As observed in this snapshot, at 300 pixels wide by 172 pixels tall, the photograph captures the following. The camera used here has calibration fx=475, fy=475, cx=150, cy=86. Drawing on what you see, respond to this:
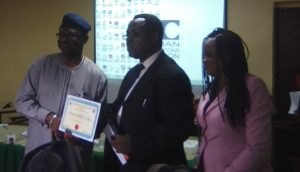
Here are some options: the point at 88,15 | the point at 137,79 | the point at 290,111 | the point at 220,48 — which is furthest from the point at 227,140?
the point at 88,15

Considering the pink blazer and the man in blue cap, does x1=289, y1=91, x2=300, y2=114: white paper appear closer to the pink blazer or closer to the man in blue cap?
the man in blue cap

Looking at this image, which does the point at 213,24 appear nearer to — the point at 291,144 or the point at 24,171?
the point at 291,144

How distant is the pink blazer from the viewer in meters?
1.85

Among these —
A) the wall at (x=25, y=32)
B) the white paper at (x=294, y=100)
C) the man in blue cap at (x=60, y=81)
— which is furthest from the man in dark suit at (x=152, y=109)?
the wall at (x=25, y=32)

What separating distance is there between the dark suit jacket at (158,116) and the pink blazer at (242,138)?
123 mm

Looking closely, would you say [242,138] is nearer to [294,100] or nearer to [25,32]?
[294,100]

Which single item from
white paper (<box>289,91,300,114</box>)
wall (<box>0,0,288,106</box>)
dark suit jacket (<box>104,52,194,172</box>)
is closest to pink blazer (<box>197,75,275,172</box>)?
dark suit jacket (<box>104,52,194,172</box>)

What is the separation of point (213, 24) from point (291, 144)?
4.53 feet

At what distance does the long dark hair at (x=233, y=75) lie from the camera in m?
1.88

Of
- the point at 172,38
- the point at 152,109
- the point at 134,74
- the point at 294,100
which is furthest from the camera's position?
the point at 172,38

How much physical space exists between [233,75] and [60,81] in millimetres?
1170

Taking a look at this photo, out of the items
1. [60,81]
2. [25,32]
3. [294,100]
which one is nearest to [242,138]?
[60,81]

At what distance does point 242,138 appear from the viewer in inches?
75.3

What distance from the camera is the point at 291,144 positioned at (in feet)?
15.0
